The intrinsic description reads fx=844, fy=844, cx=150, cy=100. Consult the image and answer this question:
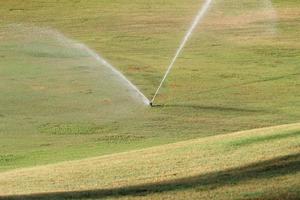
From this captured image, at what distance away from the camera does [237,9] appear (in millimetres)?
41500

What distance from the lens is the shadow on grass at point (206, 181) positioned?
985 cm

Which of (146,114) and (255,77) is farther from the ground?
(146,114)

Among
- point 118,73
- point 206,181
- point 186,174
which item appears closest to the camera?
point 206,181

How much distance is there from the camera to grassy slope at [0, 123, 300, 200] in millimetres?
9688

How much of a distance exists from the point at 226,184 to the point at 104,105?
11766 mm

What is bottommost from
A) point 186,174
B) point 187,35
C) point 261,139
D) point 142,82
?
point 187,35

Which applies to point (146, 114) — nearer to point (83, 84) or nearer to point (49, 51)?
point (83, 84)

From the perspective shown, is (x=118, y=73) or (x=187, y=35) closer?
(x=118, y=73)

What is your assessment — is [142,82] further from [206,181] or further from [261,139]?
[206,181]

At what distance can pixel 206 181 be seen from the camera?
10141 millimetres

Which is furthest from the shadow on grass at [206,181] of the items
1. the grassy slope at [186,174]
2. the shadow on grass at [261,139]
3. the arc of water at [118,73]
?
the arc of water at [118,73]

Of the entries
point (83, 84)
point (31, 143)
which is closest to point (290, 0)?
point (83, 84)

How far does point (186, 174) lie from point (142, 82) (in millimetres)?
14761

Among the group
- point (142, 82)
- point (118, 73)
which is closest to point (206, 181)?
point (142, 82)
